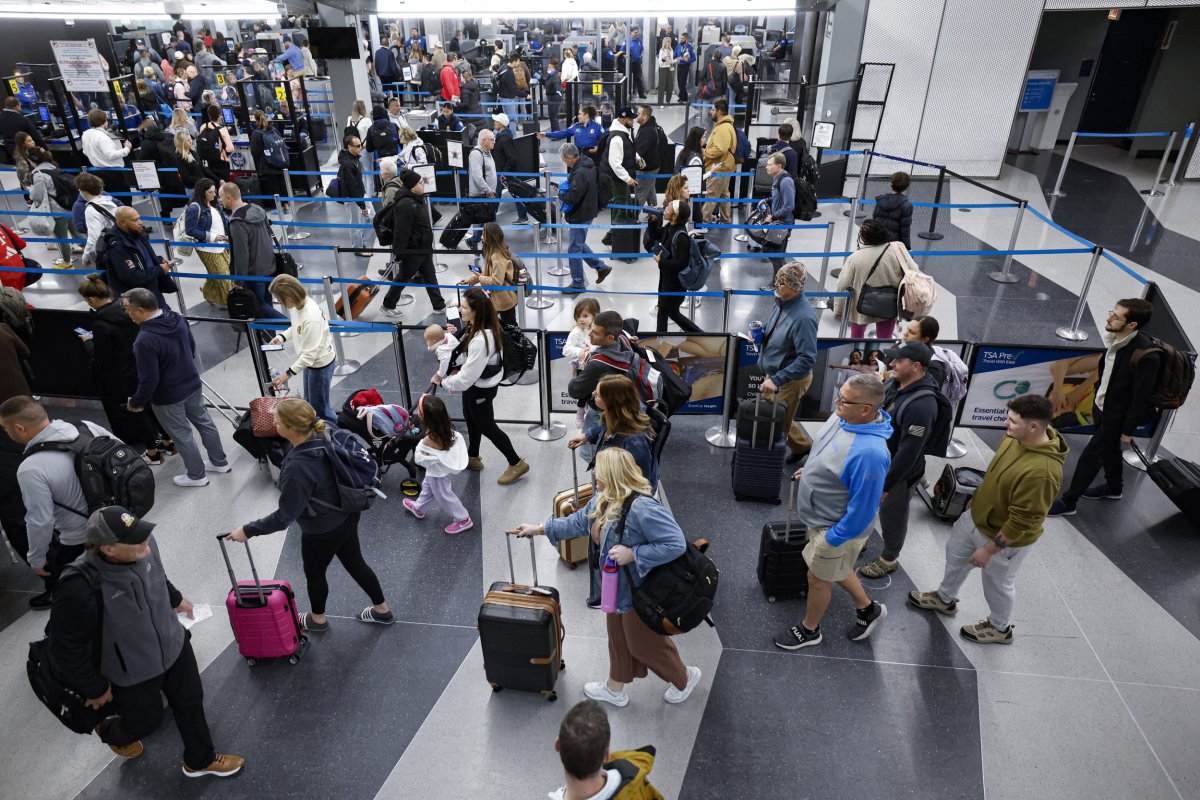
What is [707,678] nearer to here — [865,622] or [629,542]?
[865,622]

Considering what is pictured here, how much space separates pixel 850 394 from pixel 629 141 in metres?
8.90

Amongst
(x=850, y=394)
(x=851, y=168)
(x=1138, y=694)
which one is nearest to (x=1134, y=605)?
(x=1138, y=694)

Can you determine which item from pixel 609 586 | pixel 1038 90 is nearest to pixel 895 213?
pixel 609 586

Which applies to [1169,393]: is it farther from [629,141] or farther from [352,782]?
[629,141]

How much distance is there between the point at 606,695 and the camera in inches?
174

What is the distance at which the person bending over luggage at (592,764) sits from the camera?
2617mm

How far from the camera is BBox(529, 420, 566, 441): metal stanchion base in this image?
7066 millimetres

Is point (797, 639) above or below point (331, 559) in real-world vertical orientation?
below

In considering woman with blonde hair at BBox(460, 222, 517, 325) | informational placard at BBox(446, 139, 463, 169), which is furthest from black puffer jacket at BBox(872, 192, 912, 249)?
informational placard at BBox(446, 139, 463, 169)

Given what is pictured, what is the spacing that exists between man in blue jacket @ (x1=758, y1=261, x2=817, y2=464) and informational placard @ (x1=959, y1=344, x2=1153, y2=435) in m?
1.61

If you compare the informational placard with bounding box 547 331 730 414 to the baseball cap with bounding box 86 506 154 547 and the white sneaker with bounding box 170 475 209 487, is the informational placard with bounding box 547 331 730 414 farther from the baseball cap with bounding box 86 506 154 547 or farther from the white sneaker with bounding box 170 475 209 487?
the baseball cap with bounding box 86 506 154 547

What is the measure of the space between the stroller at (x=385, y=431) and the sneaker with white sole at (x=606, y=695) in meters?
2.48

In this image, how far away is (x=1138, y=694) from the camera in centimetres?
455

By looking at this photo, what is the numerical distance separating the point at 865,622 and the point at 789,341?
6.82ft
